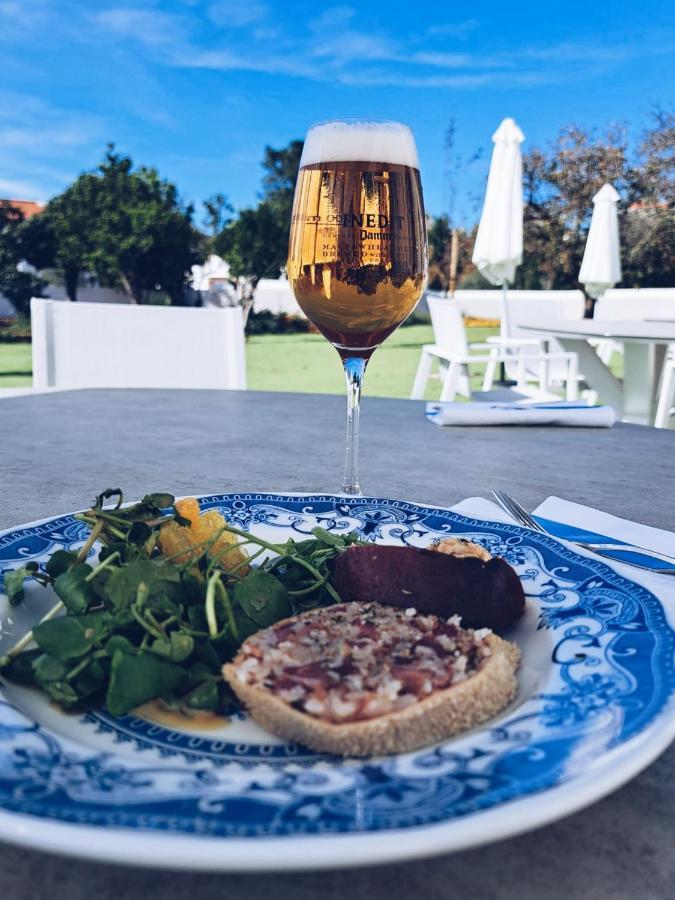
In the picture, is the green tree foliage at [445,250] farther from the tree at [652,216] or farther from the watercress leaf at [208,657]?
the watercress leaf at [208,657]

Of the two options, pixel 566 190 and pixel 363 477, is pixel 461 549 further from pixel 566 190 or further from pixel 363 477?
pixel 566 190

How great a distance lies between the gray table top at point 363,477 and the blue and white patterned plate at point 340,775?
2.5 inches

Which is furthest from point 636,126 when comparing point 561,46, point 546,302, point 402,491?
point 561,46

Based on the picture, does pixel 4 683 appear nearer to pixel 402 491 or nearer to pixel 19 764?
pixel 19 764

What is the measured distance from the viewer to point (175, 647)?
663 mm

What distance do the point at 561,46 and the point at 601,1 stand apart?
744 centimetres

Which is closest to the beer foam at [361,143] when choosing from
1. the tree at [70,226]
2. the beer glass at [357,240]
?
the beer glass at [357,240]

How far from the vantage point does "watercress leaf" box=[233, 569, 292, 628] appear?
0.79 m

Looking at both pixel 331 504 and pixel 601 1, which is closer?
pixel 331 504

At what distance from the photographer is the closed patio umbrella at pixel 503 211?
915 centimetres

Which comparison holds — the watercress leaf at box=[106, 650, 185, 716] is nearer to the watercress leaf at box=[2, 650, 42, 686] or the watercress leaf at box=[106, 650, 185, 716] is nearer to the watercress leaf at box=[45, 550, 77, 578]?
the watercress leaf at box=[2, 650, 42, 686]

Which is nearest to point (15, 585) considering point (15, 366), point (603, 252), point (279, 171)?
point (603, 252)

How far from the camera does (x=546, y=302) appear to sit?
1253 cm

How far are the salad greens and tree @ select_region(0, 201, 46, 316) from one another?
36.2 metres
